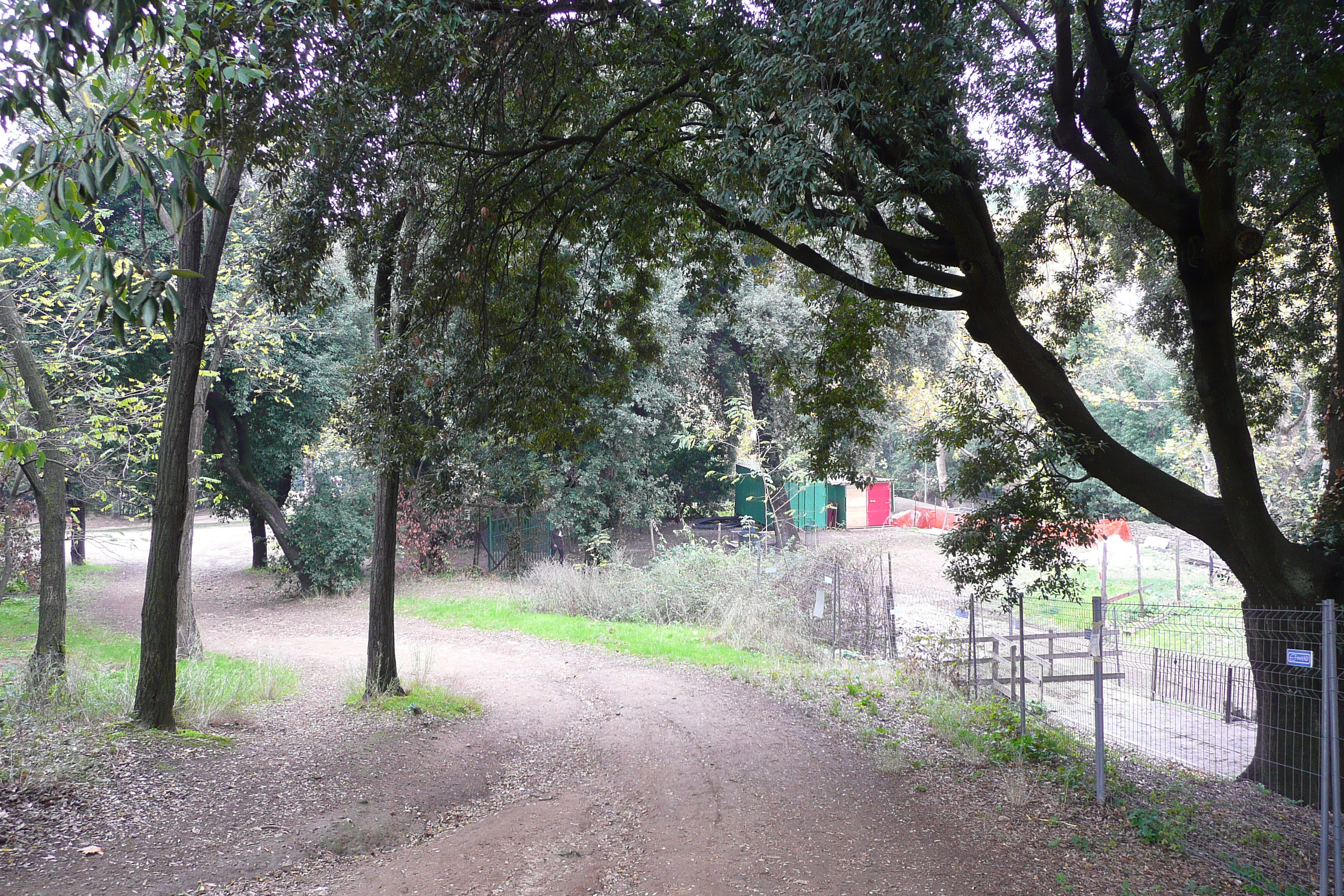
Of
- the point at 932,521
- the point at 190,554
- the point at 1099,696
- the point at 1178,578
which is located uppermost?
the point at 190,554

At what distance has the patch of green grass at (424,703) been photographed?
905 cm

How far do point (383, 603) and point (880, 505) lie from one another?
30.1m

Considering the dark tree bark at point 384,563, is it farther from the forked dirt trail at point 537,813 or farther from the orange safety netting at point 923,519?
the orange safety netting at point 923,519

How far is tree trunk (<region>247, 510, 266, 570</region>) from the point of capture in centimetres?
2223

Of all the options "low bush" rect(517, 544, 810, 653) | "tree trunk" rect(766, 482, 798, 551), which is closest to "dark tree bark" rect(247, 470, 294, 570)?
"low bush" rect(517, 544, 810, 653)

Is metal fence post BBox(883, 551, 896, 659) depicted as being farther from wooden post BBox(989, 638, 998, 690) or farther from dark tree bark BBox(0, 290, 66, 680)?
dark tree bark BBox(0, 290, 66, 680)

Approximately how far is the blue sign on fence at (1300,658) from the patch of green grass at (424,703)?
773 cm

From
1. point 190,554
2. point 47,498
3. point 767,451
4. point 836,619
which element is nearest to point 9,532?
point 190,554

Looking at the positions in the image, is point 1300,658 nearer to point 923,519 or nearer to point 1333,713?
point 1333,713

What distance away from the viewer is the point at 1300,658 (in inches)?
202

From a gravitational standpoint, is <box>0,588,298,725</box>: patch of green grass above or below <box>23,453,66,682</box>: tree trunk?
below

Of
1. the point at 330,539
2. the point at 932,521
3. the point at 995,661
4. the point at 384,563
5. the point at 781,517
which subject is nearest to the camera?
the point at 384,563

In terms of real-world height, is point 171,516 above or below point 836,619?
above

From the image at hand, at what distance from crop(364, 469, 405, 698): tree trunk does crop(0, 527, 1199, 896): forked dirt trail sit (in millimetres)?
582
